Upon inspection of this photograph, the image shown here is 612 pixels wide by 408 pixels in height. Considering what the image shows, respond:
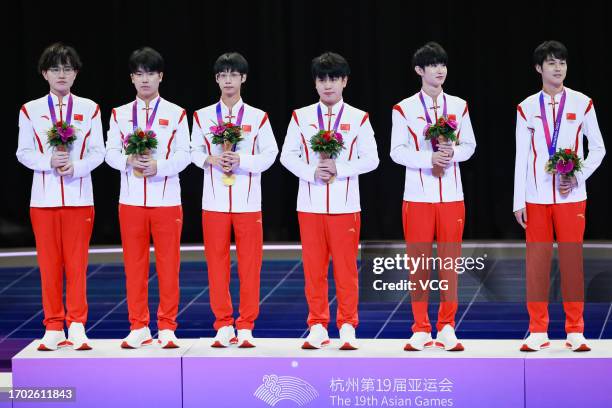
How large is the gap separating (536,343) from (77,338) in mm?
2775

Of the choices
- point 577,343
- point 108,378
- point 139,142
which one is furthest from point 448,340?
point 139,142

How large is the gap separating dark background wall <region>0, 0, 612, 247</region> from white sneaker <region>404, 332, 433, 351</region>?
5348 mm

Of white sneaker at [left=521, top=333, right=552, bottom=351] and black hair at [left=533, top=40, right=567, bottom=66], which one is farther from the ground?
black hair at [left=533, top=40, right=567, bottom=66]

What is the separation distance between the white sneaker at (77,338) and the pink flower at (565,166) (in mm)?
3022

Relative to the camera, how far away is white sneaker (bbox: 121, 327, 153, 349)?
6.69 m

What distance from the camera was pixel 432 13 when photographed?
38.3 ft

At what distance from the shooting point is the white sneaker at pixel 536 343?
257 inches

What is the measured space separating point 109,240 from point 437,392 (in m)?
6.61

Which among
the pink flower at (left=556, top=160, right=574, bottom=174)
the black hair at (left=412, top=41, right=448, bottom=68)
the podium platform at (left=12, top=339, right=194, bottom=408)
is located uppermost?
the black hair at (left=412, top=41, right=448, bottom=68)

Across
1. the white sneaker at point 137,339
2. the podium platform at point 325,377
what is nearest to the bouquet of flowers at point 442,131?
the podium platform at point 325,377

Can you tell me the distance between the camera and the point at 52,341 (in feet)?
22.0

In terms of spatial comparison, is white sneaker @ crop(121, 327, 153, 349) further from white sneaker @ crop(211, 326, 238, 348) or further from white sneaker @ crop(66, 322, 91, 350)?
white sneaker @ crop(211, 326, 238, 348)

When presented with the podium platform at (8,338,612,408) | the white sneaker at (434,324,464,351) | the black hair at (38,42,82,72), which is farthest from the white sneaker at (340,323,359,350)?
the black hair at (38,42,82,72)

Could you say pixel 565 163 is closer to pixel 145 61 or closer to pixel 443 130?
pixel 443 130
